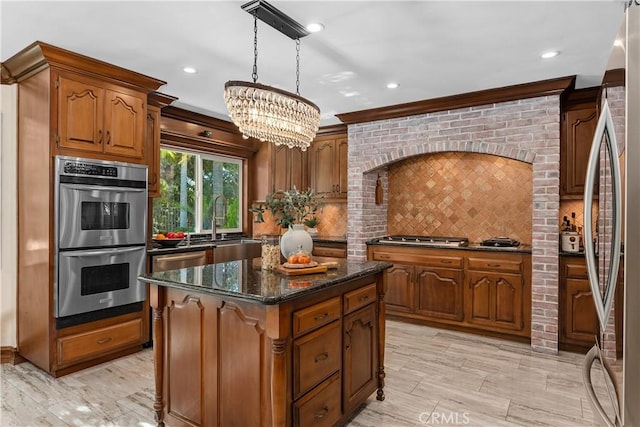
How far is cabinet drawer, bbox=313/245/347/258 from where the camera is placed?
5.37 meters

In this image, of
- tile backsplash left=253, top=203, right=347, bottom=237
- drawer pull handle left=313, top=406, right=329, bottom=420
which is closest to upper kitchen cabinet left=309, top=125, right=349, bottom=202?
tile backsplash left=253, top=203, right=347, bottom=237

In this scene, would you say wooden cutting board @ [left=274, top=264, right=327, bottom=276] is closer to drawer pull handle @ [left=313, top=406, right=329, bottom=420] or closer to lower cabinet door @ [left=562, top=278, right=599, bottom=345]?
drawer pull handle @ [left=313, top=406, right=329, bottom=420]

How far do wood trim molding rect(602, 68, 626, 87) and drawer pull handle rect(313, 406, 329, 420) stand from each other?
81.0 inches

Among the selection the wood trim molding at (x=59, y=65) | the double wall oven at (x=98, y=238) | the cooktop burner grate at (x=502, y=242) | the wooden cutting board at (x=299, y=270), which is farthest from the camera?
the cooktop burner grate at (x=502, y=242)

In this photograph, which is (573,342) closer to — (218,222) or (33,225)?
(218,222)

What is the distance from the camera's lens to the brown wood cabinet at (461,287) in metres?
4.05

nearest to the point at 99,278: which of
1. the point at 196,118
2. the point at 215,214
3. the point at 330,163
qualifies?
the point at 215,214

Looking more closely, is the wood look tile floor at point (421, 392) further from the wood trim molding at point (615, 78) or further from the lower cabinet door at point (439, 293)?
the wood trim molding at point (615, 78)

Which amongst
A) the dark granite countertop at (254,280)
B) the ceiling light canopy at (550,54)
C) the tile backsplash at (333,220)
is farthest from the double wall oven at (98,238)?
the ceiling light canopy at (550,54)

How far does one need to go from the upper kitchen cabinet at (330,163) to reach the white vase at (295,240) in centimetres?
287

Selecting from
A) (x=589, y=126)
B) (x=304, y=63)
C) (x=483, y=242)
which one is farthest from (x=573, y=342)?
(x=304, y=63)

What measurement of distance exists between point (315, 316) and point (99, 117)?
2.72 meters

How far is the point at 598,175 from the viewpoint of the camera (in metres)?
1.53

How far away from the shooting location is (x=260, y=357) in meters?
1.98
